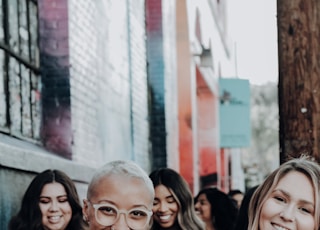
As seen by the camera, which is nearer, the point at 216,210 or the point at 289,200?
the point at 289,200

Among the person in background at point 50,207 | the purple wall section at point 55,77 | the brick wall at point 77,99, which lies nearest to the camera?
the person in background at point 50,207

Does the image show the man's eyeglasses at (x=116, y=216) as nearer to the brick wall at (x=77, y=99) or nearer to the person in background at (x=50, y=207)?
the person in background at (x=50, y=207)

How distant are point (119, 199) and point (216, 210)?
5.45 meters

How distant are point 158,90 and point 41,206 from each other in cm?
704

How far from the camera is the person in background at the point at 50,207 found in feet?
22.2

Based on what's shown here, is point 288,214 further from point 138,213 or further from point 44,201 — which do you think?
point 44,201

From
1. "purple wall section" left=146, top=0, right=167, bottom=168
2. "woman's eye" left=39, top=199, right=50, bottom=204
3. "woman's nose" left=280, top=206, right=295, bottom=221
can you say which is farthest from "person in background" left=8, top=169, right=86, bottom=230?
"purple wall section" left=146, top=0, right=167, bottom=168

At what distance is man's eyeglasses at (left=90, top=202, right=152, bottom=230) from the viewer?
382cm

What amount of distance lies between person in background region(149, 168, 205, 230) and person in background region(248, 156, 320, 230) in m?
3.00

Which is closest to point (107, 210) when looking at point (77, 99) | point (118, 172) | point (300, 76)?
point (118, 172)

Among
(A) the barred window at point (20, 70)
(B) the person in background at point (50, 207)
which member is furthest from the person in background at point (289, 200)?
(A) the barred window at point (20, 70)

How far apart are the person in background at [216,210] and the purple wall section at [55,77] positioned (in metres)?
1.44

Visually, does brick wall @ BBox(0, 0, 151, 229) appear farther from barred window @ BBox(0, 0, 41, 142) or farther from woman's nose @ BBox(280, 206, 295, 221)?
woman's nose @ BBox(280, 206, 295, 221)

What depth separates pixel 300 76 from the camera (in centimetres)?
597
